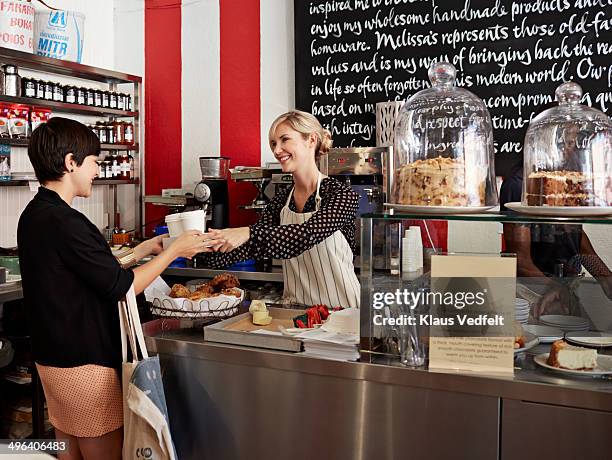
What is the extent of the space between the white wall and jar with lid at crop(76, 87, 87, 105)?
3.87 ft

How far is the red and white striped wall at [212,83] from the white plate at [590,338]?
10.2 ft

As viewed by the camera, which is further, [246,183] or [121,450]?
[246,183]

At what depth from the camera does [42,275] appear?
192cm

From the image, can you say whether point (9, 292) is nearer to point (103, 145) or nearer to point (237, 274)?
point (237, 274)

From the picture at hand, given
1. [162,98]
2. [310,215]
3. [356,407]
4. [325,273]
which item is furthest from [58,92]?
[356,407]

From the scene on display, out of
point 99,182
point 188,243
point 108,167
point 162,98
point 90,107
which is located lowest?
point 188,243

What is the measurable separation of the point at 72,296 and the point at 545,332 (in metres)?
1.33

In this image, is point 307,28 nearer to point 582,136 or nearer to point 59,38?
point 59,38

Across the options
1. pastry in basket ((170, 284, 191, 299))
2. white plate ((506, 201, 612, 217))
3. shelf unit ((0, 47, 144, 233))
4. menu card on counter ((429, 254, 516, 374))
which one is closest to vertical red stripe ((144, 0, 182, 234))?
shelf unit ((0, 47, 144, 233))

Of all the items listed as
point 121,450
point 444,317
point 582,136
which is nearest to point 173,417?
point 121,450

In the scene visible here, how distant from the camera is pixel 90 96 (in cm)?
431

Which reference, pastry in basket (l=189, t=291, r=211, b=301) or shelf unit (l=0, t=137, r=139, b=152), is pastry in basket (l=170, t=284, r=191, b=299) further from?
shelf unit (l=0, t=137, r=139, b=152)

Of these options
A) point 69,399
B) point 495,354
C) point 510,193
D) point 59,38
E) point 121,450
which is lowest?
point 121,450

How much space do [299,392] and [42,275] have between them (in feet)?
2.70
